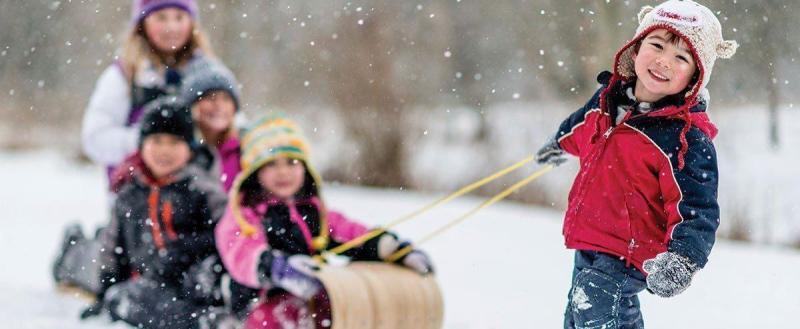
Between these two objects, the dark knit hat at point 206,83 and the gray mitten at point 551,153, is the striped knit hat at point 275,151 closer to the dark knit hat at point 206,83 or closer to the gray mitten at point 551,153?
the dark knit hat at point 206,83

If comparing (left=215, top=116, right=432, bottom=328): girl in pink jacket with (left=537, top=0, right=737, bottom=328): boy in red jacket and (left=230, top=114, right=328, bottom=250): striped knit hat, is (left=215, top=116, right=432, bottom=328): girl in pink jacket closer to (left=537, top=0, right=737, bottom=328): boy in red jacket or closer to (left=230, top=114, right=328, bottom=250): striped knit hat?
(left=230, top=114, right=328, bottom=250): striped knit hat

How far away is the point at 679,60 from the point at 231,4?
39.5 feet

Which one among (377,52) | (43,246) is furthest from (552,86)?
(43,246)

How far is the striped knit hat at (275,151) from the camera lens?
13.8 ft

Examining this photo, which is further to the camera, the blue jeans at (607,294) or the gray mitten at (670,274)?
the blue jeans at (607,294)

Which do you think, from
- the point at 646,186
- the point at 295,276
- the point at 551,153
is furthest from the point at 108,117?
the point at 646,186

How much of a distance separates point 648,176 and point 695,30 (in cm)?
41

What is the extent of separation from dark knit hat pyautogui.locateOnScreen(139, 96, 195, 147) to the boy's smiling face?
103 inches

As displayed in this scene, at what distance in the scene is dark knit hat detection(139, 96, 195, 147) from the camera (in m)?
4.68

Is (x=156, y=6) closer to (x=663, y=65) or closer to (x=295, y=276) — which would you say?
(x=295, y=276)

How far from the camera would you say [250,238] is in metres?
3.99

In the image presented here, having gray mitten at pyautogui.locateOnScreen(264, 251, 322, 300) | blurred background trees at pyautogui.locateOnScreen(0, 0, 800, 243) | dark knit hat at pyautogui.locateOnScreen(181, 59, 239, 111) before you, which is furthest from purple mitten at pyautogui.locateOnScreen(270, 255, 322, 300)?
blurred background trees at pyautogui.locateOnScreen(0, 0, 800, 243)

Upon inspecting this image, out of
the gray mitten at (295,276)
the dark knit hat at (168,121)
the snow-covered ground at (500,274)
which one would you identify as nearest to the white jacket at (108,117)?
the dark knit hat at (168,121)

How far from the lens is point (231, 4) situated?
1409cm
